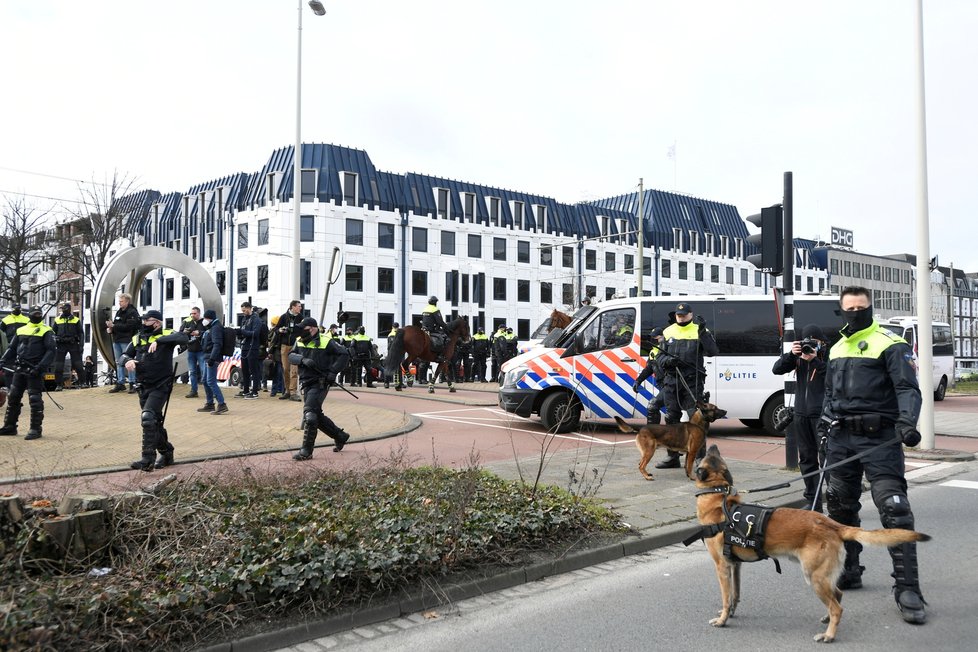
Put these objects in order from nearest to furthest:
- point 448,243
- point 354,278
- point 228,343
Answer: point 228,343, point 354,278, point 448,243

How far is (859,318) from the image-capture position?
496 centimetres

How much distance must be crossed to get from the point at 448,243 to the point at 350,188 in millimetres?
7801

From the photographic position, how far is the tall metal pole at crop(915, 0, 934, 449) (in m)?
11.7

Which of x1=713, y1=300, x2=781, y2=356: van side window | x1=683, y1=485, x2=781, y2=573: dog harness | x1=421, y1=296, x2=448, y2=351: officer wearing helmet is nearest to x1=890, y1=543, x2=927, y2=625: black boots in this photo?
x1=683, y1=485, x2=781, y2=573: dog harness

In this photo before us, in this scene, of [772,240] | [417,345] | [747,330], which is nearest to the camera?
[772,240]

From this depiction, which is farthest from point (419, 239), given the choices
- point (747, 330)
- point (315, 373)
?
point (315, 373)

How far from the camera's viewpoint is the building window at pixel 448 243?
175 feet

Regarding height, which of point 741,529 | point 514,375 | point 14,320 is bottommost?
point 741,529

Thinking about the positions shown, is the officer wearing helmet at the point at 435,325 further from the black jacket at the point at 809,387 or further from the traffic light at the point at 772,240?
the black jacket at the point at 809,387

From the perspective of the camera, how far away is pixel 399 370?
2198 cm

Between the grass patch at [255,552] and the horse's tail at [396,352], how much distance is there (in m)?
13.0

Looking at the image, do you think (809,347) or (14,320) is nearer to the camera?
(809,347)

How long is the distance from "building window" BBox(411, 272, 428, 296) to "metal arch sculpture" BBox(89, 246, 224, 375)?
32.6 meters

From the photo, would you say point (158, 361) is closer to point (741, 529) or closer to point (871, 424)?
point (741, 529)
